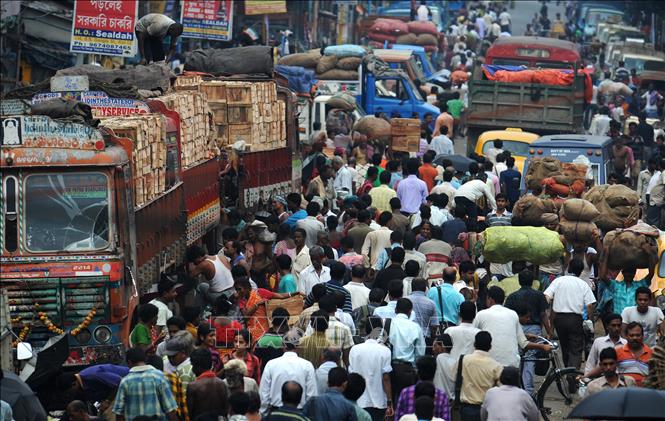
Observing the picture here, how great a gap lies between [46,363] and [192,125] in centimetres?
639

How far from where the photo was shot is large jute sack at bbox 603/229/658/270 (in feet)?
55.1

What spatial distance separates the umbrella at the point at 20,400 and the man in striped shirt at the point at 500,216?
28.1ft

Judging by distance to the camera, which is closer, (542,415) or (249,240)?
(542,415)

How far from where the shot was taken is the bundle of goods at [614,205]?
1941 centimetres

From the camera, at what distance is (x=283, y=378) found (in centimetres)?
1207

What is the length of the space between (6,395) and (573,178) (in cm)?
1163

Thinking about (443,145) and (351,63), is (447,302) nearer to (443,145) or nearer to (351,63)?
(443,145)

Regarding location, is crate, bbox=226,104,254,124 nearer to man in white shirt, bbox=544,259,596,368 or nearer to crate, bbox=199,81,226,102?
crate, bbox=199,81,226,102

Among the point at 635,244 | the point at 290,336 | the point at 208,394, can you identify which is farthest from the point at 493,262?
the point at 208,394

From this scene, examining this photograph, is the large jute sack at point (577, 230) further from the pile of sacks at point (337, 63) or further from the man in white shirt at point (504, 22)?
the man in white shirt at point (504, 22)

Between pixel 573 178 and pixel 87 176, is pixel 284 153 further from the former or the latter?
pixel 87 176

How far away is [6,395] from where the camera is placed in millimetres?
10914

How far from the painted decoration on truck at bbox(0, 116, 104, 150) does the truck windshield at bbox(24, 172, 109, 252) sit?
0.87 ft

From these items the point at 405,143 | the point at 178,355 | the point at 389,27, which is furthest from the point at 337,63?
the point at 178,355
